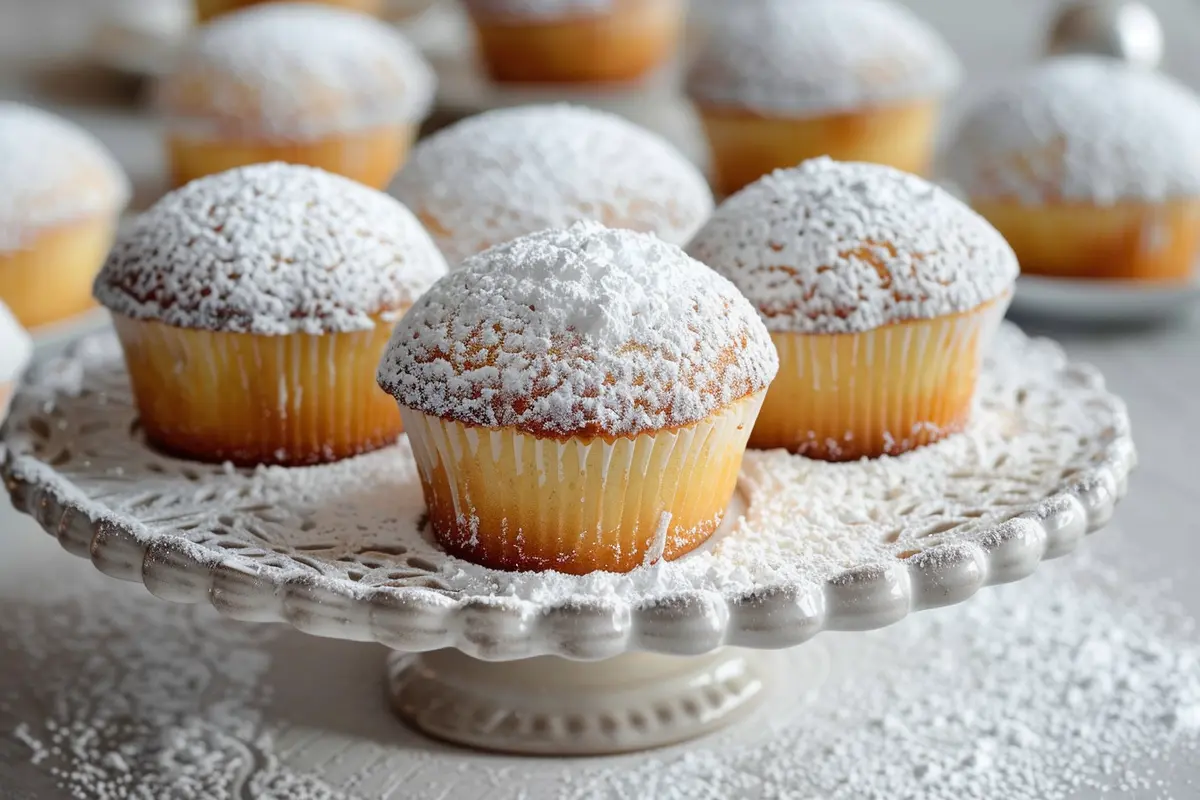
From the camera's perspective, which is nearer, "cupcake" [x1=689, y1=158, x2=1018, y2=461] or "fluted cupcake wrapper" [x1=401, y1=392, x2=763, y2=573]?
"fluted cupcake wrapper" [x1=401, y1=392, x2=763, y2=573]

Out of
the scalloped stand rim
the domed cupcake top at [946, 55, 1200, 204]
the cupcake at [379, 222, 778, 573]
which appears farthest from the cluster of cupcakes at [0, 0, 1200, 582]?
the domed cupcake top at [946, 55, 1200, 204]

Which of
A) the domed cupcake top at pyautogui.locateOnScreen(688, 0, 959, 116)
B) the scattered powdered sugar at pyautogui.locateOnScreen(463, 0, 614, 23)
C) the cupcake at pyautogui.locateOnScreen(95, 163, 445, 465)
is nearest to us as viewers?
the cupcake at pyautogui.locateOnScreen(95, 163, 445, 465)

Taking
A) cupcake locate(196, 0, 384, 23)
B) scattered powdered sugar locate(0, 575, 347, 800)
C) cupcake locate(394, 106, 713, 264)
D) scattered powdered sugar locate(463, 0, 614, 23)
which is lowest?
scattered powdered sugar locate(0, 575, 347, 800)

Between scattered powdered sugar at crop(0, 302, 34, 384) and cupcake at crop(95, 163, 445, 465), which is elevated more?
cupcake at crop(95, 163, 445, 465)

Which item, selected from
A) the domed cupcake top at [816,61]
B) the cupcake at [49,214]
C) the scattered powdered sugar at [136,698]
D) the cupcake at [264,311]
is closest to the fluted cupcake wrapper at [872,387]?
the cupcake at [264,311]

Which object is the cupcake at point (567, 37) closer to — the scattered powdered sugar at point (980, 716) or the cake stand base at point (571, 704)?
the scattered powdered sugar at point (980, 716)

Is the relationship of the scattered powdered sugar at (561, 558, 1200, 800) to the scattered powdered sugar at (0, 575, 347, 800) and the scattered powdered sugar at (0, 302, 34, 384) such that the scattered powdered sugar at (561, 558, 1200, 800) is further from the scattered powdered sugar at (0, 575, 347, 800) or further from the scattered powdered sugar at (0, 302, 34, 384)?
the scattered powdered sugar at (0, 302, 34, 384)

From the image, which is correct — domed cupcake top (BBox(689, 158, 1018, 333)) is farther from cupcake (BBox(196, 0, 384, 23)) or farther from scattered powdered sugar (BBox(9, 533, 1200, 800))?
cupcake (BBox(196, 0, 384, 23))

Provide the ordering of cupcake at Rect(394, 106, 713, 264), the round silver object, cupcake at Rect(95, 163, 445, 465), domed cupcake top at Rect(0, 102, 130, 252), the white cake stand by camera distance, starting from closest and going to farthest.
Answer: the white cake stand → cupcake at Rect(95, 163, 445, 465) → cupcake at Rect(394, 106, 713, 264) → domed cupcake top at Rect(0, 102, 130, 252) → the round silver object
